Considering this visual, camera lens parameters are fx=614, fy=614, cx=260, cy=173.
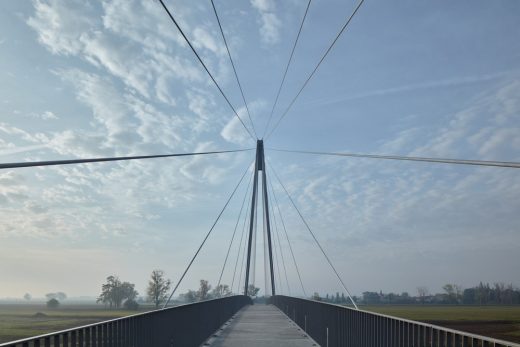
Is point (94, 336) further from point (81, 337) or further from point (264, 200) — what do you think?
point (264, 200)

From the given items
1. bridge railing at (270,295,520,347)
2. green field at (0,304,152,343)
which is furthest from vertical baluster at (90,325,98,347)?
green field at (0,304,152,343)

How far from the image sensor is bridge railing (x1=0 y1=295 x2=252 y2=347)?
6043mm

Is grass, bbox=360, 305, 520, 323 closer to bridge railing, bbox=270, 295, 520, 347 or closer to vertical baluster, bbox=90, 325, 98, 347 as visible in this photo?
bridge railing, bbox=270, 295, 520, 347

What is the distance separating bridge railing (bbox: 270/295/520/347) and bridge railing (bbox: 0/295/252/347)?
2.96 metres

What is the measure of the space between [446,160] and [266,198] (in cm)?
3812

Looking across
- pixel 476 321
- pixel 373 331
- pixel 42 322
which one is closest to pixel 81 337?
pixel 373 331

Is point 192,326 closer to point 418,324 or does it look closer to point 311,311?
point 311,311

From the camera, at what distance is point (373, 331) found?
9539mm

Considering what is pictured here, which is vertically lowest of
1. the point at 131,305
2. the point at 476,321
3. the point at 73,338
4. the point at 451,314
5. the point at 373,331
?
the point at 131,305

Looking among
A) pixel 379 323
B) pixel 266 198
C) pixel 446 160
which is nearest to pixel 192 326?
pixel 379 323

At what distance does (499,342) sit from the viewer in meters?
5.45

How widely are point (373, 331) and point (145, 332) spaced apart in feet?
11.5

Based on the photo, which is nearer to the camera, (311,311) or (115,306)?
(311,311)

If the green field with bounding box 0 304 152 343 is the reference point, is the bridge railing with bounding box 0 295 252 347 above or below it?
above
